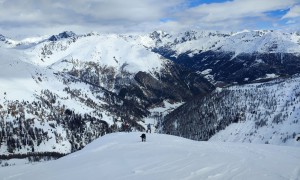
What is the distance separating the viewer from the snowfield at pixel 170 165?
3600 cm

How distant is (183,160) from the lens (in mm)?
42500

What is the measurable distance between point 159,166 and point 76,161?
46.7 feet

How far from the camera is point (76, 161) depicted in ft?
163

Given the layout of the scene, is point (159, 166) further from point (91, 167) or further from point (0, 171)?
point (0, 171)

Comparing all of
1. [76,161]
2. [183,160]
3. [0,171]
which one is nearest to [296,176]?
[183,160]

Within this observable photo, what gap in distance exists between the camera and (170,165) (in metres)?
40.3

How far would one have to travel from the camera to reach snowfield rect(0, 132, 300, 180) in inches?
1417

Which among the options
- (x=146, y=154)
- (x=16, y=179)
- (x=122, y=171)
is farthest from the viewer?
(x=146, y=154)

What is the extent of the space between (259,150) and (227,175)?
60.6ft

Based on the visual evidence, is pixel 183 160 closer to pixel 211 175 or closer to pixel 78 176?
pixel 211 175

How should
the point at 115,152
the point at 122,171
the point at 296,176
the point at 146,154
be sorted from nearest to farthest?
the point at 296,176
the point at 122,171
the point at 146,154
the point at 115,152

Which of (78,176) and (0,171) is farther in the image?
(0,171)

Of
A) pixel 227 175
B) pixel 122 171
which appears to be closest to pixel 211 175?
pixel 227 175

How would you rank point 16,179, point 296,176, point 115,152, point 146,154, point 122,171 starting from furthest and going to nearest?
1. point 115,152
2. point 146,154
3. point 16,179
4. point 122,171
5. point 296,176
